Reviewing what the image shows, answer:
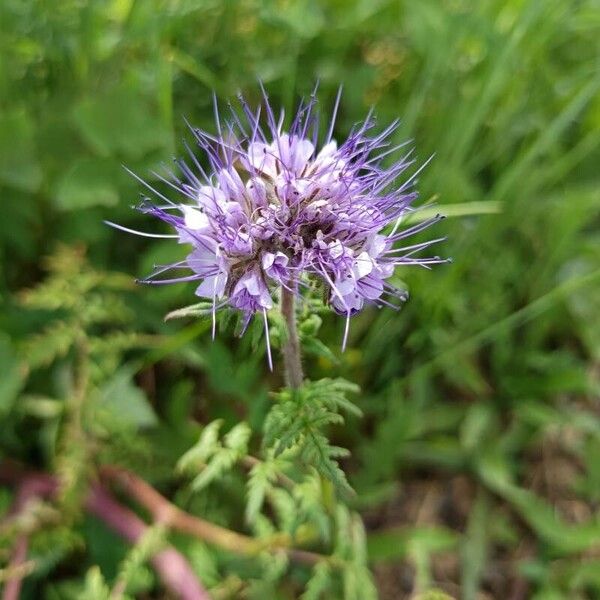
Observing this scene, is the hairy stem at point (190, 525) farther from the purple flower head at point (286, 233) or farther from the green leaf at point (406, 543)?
the purple flower head at point (286, 233)

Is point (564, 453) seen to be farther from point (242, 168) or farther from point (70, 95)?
point (70, 95)

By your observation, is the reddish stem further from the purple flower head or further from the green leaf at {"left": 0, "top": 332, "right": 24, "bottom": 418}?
the purple flower head

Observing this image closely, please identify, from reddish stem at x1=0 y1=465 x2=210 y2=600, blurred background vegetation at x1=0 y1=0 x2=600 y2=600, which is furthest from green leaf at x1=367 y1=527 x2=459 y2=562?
reddish stem at x1=0 y1=465 x2=210 y2=600

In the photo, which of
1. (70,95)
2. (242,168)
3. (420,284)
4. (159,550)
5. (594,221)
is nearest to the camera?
(242,168)

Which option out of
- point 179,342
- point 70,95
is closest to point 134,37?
point 70,95

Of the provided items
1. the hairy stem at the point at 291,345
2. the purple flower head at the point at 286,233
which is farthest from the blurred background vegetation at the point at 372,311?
the purple flower head at the point at 286,233

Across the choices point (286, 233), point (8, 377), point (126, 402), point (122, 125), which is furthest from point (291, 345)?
point (122, 125)

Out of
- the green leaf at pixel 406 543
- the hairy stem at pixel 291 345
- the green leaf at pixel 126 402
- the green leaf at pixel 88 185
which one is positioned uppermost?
the green leaf at pixel 88 185
